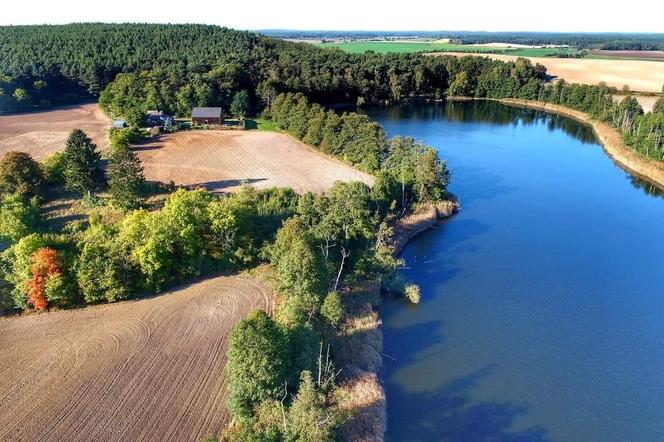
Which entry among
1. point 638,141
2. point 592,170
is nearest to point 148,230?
point 592,170

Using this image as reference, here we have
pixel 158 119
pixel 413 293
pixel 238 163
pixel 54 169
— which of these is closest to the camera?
pixel 413 293

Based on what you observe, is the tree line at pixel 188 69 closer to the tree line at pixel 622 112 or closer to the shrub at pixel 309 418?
the tree line at pixel 622 112

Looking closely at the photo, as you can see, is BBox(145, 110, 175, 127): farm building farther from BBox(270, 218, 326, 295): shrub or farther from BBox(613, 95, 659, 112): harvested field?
BBox(613, 95, 659, 112): harvested field

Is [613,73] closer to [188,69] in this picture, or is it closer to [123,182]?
[188,69]

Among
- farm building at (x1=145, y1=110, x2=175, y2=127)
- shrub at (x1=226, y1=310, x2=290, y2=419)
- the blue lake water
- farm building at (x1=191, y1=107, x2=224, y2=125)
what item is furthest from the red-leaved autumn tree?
farm building at (x1=191, y1=107, x2=224, y2=125)

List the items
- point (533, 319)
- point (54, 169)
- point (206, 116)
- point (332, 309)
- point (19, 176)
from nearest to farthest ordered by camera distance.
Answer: point (332, 309) < point (533, 319) < point (19, 176) < point (54, 169) < point (206, 116)

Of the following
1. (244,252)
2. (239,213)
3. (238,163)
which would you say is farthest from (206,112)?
(244,252)

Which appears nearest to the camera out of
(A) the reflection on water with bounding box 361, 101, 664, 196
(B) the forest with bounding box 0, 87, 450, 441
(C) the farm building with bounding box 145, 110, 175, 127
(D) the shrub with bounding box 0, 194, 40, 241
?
(B) the forest with bounding box 0, 87, 450, 441

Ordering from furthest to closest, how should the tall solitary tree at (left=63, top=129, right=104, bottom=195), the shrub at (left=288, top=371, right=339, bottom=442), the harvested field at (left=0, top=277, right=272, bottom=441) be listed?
the tall solitary tree at (left=63, top=129, right=104, bottom=195), the harvested field at (left=0, top=277, right=272, bottom=441), the shrub at (left=288, top=371, right=339, bottom=442)
